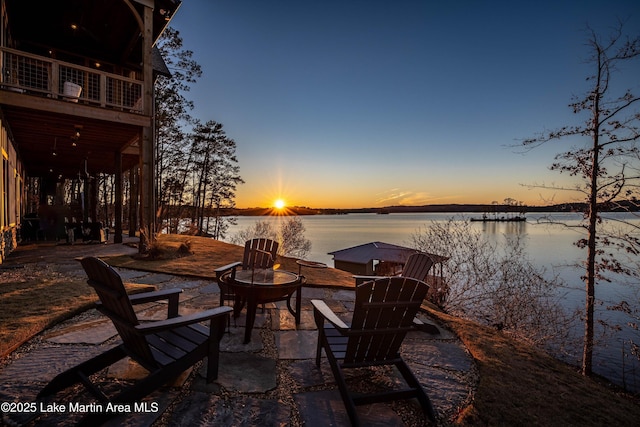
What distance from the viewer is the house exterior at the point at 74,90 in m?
6.38

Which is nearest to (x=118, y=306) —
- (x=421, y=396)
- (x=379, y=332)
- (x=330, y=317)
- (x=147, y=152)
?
(x=330, y=317)

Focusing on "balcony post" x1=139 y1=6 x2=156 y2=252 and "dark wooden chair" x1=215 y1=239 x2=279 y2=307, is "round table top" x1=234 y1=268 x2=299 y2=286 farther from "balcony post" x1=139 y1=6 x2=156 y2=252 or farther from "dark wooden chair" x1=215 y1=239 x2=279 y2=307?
"balcony post" x1=139 y1=6 x2=156 y2=252

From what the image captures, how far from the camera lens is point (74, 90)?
6.68 m

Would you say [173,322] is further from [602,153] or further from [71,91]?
[71,91]

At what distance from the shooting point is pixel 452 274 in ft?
35.6

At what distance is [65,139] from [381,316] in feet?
34.1

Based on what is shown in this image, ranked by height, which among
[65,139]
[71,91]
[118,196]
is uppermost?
[71,91]

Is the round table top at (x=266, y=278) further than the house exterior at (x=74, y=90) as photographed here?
No

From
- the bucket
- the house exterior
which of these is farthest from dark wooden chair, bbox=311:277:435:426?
the bucket

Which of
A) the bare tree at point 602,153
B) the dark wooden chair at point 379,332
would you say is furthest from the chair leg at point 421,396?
the bare tree at point 602,153

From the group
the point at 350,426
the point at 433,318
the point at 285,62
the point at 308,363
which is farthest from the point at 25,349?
the point at 285,62

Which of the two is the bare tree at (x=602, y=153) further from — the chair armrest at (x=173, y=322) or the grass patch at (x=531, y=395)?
the chair armrest at (x=173, y=322)

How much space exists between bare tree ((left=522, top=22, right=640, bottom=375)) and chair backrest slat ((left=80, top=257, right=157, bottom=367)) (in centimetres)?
596

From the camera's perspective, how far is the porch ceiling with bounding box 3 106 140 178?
6.85 meters
